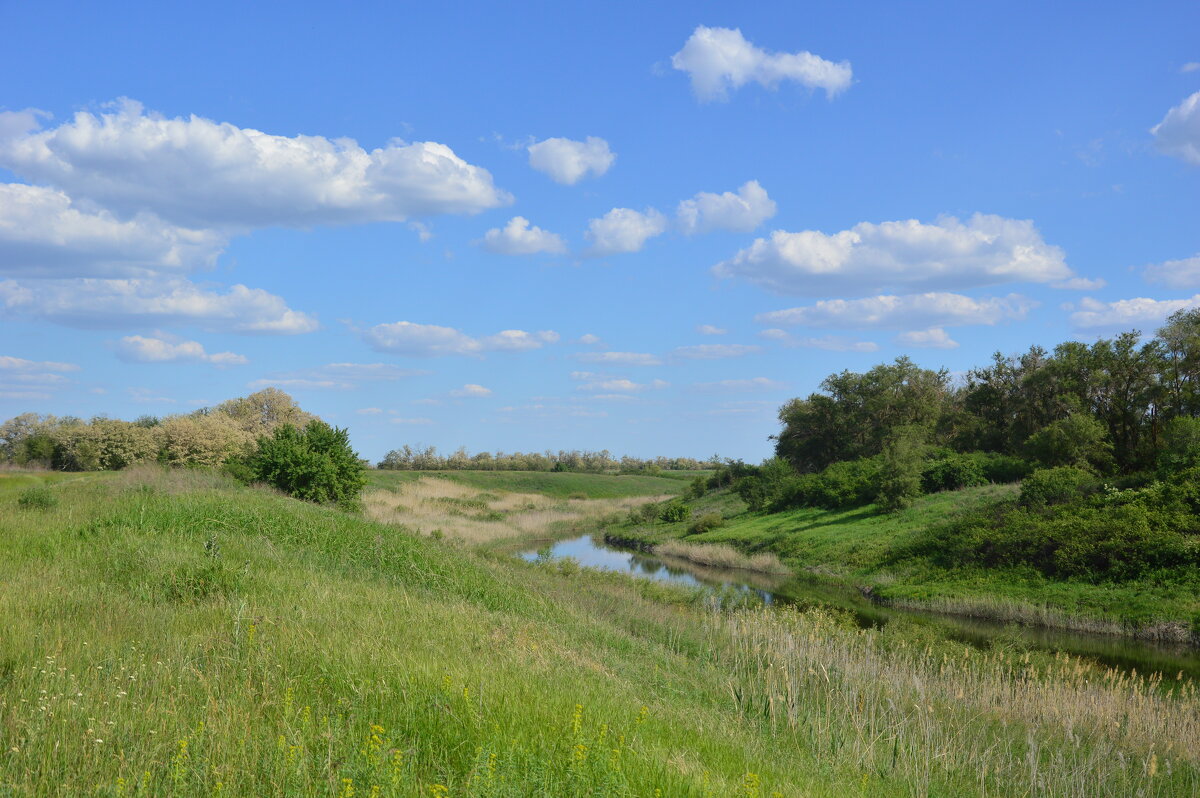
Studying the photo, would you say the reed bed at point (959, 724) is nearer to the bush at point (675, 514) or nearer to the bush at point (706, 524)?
the bush at point (706, 524)

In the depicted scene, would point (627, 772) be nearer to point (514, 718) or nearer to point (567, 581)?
point (514, 718)

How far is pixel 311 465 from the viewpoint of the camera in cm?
3428

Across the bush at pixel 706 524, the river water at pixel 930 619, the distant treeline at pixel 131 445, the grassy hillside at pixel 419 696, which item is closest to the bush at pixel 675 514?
the bush at pixel 706 524

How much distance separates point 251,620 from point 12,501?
1533cm

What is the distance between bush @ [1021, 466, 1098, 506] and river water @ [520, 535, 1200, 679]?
8559 millimetres

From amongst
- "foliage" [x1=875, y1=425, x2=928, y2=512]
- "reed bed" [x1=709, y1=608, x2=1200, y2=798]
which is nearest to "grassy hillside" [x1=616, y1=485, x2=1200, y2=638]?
"foliage" [x1=875, y1=425, x2=928, y2=512]

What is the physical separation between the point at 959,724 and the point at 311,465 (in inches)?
1153

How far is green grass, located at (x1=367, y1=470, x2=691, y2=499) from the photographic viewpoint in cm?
9056

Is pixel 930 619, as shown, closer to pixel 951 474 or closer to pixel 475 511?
pixel 951 474

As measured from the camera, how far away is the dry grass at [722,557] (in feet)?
131

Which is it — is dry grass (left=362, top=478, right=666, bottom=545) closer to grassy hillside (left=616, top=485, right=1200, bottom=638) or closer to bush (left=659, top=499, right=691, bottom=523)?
bush (left=659, top=499, right=691, bottom=523)

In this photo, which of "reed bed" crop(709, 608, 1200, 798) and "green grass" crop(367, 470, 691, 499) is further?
"green grass" crop(367, 470, 691, 499)

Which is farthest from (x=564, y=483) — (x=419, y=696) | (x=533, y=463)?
(x=419, y=696)

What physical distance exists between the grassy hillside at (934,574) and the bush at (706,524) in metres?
0.43
